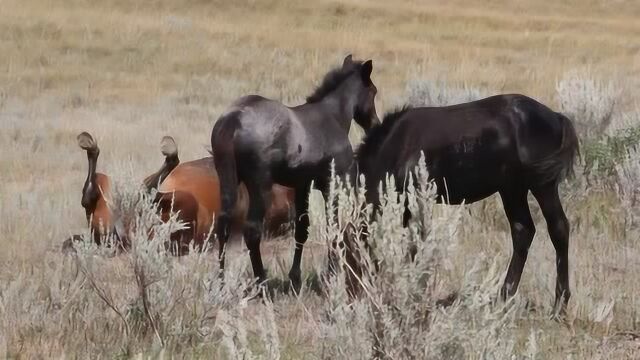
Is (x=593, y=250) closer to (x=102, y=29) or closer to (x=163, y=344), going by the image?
(x=163, y=344)

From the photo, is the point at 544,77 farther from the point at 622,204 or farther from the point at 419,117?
the point at 419,117

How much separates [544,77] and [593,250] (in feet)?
56.4

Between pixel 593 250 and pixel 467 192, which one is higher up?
pixel 467 192

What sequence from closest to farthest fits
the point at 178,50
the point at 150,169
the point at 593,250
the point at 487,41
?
the point at 593,250
the point at 150,169
the point at 178,50
the point at 487,41

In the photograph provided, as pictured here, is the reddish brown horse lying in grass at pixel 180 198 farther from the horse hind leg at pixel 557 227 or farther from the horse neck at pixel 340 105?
the horse hind leg at pixel 557 227

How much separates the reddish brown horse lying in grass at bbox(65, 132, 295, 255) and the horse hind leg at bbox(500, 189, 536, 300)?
6.55ft

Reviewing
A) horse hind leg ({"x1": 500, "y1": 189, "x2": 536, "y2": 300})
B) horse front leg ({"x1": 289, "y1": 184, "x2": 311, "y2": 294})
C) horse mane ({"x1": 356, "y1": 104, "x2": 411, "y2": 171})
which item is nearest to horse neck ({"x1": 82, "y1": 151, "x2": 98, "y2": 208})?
horse front leg ({"x1": 289, "y1": 184, "x2": 311, "y2": 294})

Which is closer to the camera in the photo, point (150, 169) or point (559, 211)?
point (559, 211)

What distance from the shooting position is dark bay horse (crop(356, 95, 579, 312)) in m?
5.62

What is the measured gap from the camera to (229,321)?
4.66m

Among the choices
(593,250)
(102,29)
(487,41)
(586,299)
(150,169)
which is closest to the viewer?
(586,299)

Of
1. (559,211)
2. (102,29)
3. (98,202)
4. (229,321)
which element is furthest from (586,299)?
(102,29)

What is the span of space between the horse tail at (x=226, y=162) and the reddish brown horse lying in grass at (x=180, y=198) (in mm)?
922

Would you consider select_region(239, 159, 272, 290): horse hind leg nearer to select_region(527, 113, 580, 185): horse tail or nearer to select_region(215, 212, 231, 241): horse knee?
select_region(215, 212, 231, 241): horse knee
